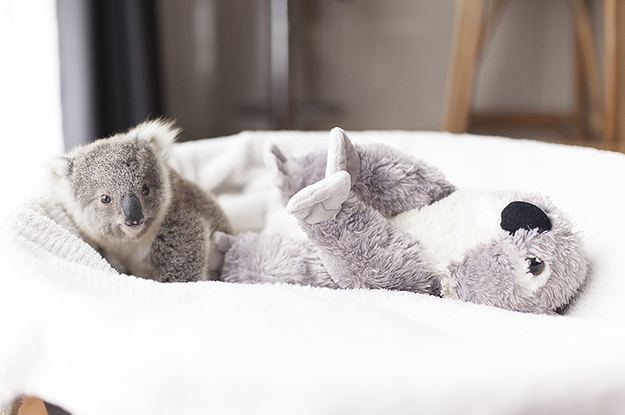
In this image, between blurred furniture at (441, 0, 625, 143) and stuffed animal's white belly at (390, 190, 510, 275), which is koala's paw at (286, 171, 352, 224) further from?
blurred furniture at (441, 0, 625, 143)

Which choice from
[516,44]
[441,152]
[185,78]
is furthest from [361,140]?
[516,44]

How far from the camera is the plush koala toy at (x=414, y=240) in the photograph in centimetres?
66

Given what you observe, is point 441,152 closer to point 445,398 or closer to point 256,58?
point 445,398

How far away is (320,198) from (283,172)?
0.26m

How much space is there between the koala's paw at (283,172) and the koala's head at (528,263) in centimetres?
35

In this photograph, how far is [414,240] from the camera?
75 centimetres

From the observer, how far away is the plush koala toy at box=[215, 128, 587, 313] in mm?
659

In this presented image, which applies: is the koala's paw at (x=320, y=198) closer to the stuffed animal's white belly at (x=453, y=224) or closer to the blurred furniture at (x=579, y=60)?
the stuffed animal's white belly at (x=453, y=224)

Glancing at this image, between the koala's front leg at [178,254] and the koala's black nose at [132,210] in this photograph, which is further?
the koala's front leg at [178,254]

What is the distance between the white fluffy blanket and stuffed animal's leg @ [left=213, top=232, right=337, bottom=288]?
→ 0.14 metres

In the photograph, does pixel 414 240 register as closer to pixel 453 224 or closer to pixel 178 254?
pixel 453 224

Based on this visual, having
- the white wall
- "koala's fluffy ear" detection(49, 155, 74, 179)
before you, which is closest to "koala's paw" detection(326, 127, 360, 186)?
"koala's fluffy ear" detection(49, 155, 74, 179)

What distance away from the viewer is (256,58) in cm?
291

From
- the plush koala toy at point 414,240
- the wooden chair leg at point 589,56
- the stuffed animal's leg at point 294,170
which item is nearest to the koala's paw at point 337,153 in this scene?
the plush koala toy at point 414,240
